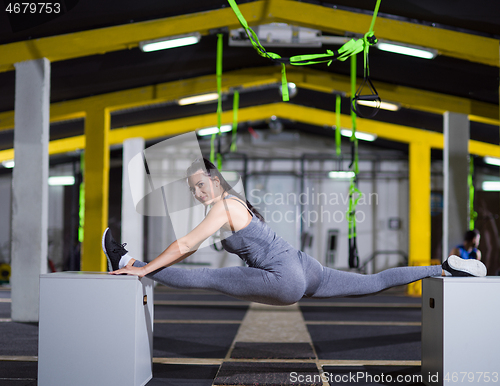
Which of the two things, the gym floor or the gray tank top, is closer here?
the gray tank top

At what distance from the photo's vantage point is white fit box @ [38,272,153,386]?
2717 millimetres

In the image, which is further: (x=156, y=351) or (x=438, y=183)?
(x=438, y=183)

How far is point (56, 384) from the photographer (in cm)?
273

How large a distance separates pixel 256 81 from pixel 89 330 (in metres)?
5.81

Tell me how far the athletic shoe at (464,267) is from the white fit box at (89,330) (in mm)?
1732

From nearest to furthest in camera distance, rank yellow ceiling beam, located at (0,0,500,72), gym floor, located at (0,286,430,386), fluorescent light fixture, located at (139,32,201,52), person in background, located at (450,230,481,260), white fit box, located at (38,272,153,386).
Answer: white fit box, located at (38,272,153,386) → gym floor, located at (0,286,430,386) → yellow ceiling beam, located at (0,0,500,72) → fluorescent light fixture, located at (139,32,201,52) → person in background, located at (450,230,481,260)


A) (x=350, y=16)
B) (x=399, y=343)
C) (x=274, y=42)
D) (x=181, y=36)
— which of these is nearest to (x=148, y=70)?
(x=181, y=36)

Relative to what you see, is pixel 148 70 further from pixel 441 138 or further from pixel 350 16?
pixel 441 138

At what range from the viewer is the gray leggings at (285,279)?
2.79m

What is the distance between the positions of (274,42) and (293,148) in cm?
663

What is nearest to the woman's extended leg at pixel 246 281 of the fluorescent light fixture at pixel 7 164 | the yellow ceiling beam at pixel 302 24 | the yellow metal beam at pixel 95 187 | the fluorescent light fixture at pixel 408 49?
the yellow ceiling beam at pixel 302 24

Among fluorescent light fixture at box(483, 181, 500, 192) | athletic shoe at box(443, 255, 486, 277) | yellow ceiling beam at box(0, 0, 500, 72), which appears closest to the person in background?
yellow ceiling beam at box(0, 0, 500, 72)

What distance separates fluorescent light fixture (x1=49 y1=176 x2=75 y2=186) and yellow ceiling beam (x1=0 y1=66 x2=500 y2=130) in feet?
17.0

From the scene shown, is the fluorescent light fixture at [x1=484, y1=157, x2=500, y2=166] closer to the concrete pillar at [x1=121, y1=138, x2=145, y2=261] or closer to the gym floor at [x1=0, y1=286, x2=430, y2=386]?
the gym floor at [x1=0, y1=286, x2=430, y2=386]
